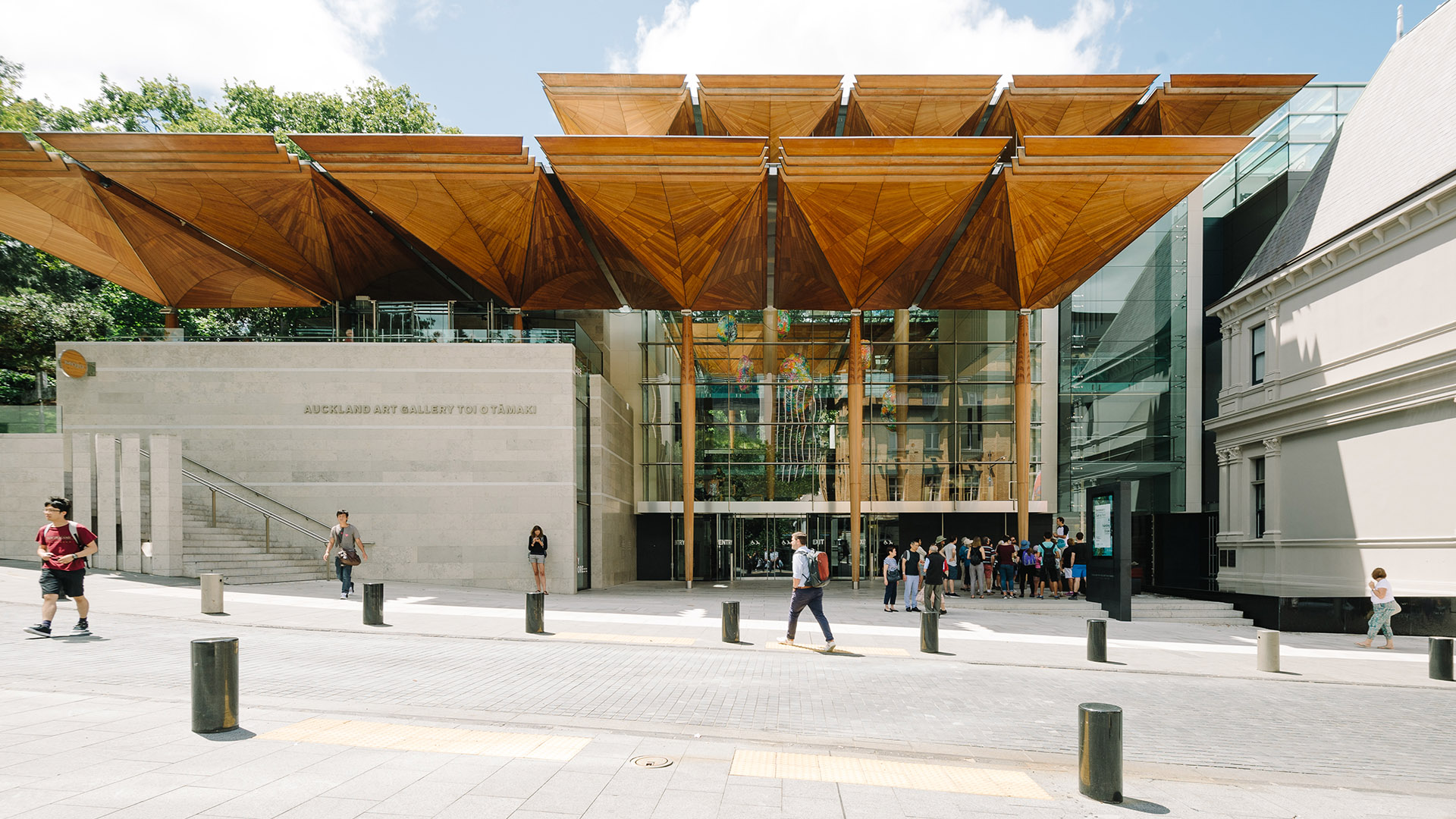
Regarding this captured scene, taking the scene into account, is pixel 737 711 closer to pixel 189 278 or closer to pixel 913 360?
pixel 913 360

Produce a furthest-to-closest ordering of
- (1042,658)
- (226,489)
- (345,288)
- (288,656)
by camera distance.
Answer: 1. (345,288)
2. (226,489)
3. (1042,658)
4. (288,656)

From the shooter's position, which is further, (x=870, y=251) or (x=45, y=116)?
(x=45, y=116)

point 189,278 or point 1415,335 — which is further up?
point 189,278

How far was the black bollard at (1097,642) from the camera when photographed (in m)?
12.4

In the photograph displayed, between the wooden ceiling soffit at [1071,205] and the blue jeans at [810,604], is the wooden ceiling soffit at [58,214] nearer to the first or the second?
the blue jeans at [810,604]

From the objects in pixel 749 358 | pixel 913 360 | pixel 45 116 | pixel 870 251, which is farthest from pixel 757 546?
pixel 45 116

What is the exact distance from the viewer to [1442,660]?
487 inches

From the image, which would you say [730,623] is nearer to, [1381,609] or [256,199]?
[1381,609]

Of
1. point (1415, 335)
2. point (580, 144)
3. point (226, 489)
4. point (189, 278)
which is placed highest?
point (580, 144)

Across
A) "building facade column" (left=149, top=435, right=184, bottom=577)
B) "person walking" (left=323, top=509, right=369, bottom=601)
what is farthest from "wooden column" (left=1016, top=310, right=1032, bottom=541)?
"building facade column" (left=149, top=435, right=184, bottom=577)

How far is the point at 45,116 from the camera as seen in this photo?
3269cm

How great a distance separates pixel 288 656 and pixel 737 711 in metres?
5.78

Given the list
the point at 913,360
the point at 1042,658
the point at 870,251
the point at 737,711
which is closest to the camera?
the point at 737,711

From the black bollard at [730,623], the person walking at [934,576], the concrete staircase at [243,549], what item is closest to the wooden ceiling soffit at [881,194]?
the person walking at [934,576]
